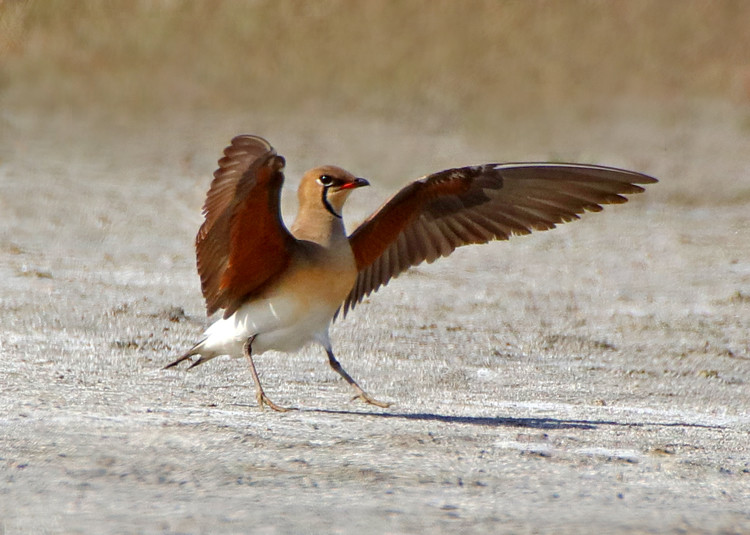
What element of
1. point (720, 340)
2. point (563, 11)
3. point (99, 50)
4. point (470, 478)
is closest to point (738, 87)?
point (563, 11)

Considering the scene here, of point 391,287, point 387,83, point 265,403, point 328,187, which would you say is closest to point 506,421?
point 265,403

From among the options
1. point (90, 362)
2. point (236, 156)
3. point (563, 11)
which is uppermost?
point (563, 11)

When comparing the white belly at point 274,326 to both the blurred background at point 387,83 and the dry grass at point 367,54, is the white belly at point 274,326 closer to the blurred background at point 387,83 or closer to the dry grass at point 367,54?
the blurred background at point 387,83

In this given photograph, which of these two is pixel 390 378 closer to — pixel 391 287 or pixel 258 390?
pixel 258 390

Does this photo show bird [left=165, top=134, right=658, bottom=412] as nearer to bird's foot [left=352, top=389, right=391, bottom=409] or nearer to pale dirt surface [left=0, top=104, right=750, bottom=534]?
bird's foot [left=352, top=389, right=391, bottom=409]

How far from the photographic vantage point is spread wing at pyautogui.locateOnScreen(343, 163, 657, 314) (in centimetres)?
688

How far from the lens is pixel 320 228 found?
6.41m

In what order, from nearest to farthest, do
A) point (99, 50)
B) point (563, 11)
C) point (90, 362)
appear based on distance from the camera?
point (90, 362) → point (99, 50) → point (563, 11)

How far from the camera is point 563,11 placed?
19.9 metres

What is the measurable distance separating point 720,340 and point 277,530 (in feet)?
18.5

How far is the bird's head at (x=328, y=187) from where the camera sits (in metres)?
6.48

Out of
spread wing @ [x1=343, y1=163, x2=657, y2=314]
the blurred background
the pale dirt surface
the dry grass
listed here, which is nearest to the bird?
spread wing @ [x1=343, y1=163, x2=657, y2=314]

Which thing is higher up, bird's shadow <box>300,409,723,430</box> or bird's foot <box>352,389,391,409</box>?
bird's foot <box>352,389,391,409</box>

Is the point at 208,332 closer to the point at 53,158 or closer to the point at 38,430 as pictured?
the point at 38,430
